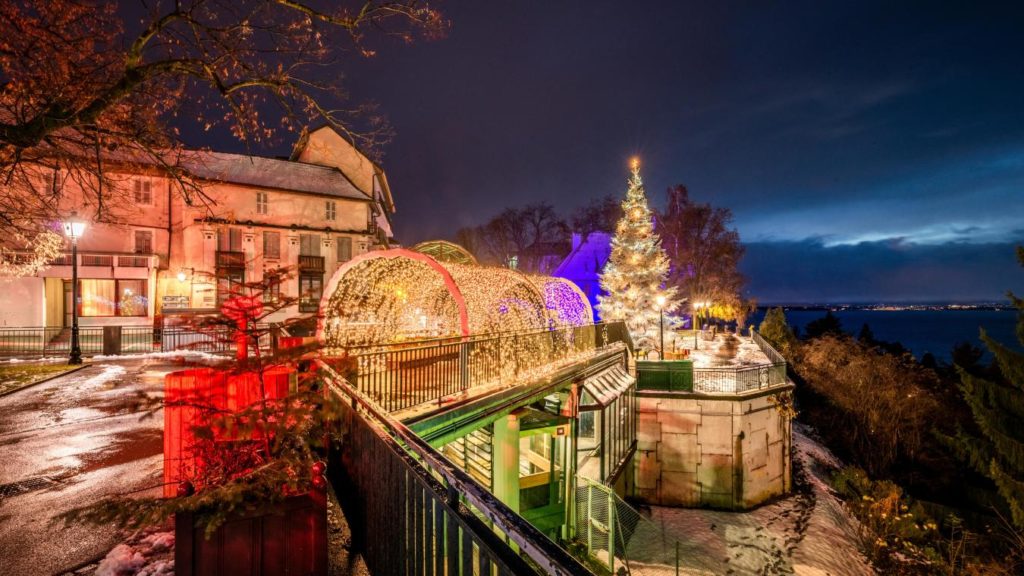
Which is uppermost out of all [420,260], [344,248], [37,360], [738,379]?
[344,248]

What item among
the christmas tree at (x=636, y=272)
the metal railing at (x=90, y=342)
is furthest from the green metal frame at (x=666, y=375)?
the metal railing at (x=90, y=342)

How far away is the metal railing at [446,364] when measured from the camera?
21.7 ft

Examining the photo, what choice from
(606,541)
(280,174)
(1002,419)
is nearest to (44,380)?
(606,541)

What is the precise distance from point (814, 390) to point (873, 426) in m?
8.20

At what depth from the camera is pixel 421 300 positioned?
45.8 feet

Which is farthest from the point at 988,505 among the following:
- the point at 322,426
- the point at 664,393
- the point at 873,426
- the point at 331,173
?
the point at 331,173

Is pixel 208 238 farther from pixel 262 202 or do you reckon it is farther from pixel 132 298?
pixel 132 298

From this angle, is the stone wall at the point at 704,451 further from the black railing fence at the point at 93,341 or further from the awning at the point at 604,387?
the black railing fence at the point at 93,341

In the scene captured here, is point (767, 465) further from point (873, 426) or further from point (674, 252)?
point (674, 252)

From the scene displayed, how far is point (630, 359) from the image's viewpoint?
1912 centimetres

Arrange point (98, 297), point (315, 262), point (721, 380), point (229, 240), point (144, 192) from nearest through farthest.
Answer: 1. point (721, 380)
2. point (98, 297)
3. point (144, 192)
4. point (229, 240)
5. point (315, 262)

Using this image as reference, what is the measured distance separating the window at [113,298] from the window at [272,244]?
7060 millimetres

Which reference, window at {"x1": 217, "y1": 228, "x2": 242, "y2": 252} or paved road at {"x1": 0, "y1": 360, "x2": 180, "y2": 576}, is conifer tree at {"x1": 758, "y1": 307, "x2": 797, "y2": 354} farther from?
window at {"x1": 217, "y1": 228, "x2": 242, "y2": 252}

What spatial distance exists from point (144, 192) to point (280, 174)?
8.04 m
